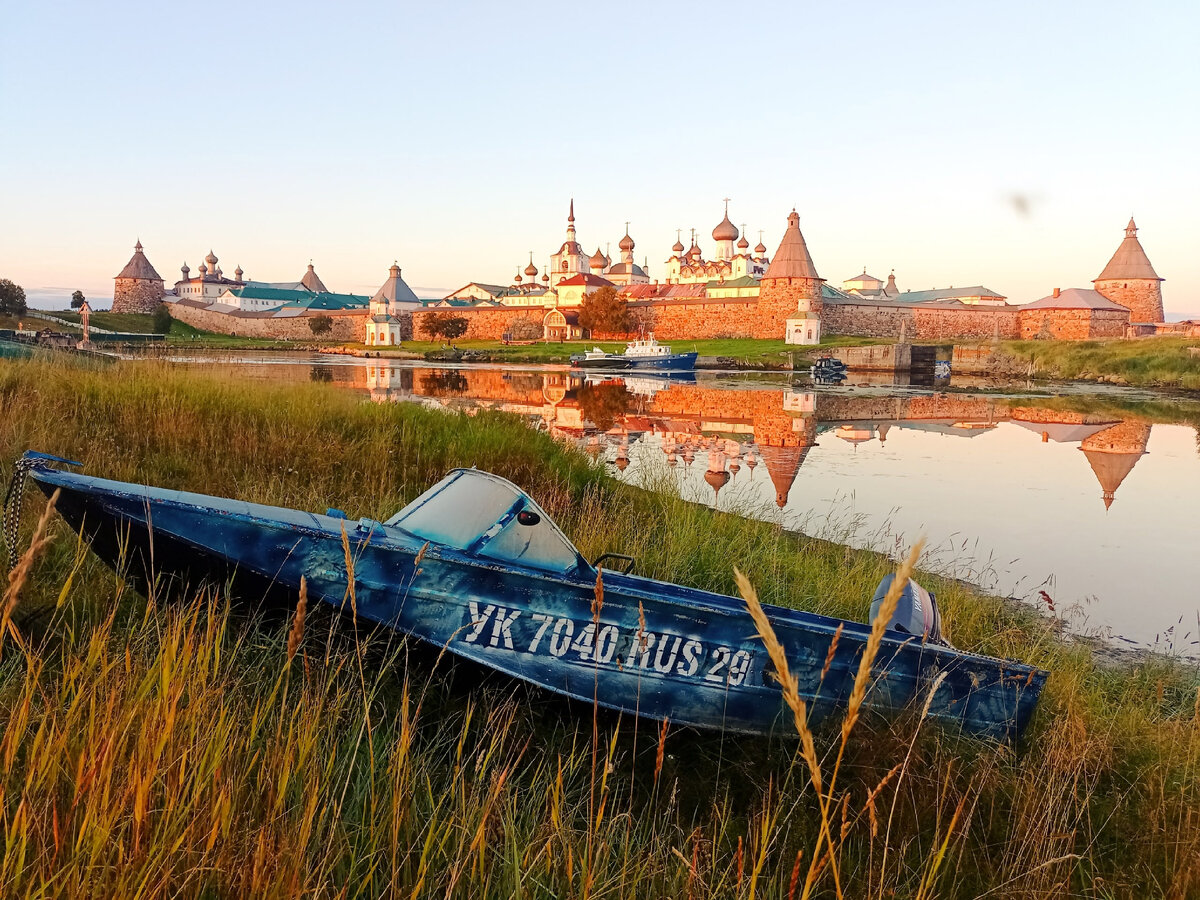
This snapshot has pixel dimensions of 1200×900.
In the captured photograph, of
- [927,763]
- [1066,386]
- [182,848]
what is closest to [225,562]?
[182,848]

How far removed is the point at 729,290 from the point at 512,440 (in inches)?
2632

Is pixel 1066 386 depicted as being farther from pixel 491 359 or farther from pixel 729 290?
pixel 729 290

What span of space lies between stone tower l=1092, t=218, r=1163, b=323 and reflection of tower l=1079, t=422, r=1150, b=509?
173 ft

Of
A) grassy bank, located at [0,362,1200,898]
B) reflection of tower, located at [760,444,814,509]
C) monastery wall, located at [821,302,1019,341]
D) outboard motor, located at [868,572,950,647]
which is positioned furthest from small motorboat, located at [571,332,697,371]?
outboard motor, located at [868,572,950,647]

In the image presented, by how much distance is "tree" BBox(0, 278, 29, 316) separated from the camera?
62344 mm

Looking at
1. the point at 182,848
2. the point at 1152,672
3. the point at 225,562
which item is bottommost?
the point at 1152,672

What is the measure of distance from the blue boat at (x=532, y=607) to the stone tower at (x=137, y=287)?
347ft

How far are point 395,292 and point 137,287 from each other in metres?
30.8

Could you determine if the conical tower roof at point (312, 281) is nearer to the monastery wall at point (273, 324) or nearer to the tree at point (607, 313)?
the monastery wall at point (273, 324)

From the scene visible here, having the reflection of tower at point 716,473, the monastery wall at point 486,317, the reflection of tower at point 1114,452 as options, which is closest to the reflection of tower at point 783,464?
the reflection of tower at point 716,473

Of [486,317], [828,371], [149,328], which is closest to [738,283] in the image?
[486,317]

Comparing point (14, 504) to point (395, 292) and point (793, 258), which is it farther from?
point (395, 292)

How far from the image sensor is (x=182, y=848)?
178 centimetres

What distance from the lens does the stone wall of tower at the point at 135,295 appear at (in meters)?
93.1
